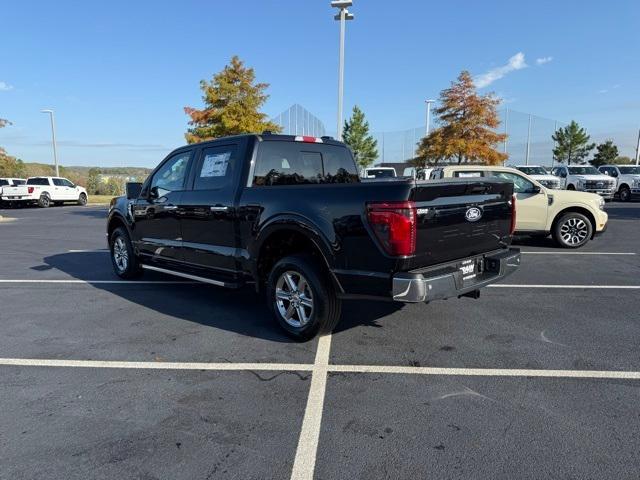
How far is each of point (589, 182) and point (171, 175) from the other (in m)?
22.7

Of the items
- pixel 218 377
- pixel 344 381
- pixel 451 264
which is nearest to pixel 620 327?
pixel 451 264

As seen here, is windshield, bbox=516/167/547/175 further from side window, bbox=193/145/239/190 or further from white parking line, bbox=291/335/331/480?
white parking line, bbox=291/335/331/480

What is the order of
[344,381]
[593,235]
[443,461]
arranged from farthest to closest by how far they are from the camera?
[593,235] → [344,381] → [443,461]

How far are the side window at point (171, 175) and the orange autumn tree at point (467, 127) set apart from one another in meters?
19.0

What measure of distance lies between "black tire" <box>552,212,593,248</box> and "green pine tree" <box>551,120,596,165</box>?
46249 millimetres

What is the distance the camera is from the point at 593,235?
932 cm

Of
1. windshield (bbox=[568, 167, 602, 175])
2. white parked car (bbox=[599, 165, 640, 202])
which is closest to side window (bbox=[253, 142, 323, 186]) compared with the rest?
windshield (bbox=[568, 167, 602, 175])

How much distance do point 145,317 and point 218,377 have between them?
1.95 metres

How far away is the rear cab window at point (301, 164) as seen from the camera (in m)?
4.80

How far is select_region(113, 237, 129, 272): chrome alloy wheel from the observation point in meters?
6.93

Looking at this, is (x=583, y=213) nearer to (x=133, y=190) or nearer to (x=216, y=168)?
(x=216, y=168)

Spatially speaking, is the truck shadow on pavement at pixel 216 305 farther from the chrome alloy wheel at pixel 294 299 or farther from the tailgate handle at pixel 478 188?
the tailgate handle at pixel 478 188

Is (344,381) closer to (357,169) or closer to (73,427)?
(73,427)

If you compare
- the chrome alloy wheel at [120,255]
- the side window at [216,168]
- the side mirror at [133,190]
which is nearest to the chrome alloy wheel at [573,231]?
the side window at [216,168]
